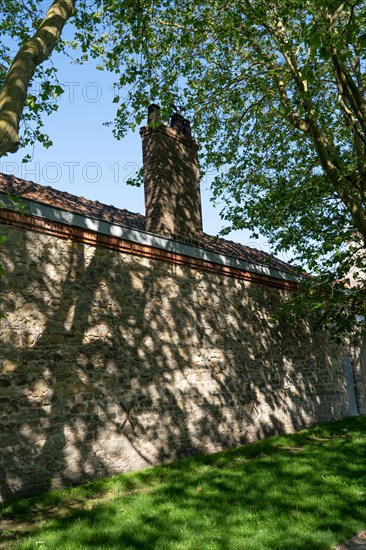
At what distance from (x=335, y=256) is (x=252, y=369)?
10.2ft

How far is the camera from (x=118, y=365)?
7.43m

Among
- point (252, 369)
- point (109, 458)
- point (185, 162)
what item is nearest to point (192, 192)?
point (185, 162)

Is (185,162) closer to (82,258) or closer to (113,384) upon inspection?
(82,258)

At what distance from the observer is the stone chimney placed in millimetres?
9234

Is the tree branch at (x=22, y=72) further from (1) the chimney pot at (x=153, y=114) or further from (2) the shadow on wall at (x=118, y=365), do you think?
(1) the chimney pot at (x=153, y=114)

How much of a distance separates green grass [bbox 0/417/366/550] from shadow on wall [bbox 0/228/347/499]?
562mm

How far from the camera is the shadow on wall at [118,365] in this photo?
627 cm

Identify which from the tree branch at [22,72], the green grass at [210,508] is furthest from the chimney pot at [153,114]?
the green grass at [210,508]

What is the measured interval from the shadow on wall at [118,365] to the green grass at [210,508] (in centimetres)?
56

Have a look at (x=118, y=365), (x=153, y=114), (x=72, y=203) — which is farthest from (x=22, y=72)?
(x=153, y=114)

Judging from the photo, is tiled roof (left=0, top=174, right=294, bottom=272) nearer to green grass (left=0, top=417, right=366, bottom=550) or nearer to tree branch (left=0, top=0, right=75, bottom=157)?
tree branch (left=0, top=0, right=75, bottom=157)

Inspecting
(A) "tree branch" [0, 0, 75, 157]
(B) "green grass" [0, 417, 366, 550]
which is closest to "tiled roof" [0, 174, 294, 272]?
(A) "tree branch" [0, 0, 75, 157]

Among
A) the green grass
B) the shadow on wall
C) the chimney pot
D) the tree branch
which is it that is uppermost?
the chimney pot

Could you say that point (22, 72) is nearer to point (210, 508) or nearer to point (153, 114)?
point (210, 508)
